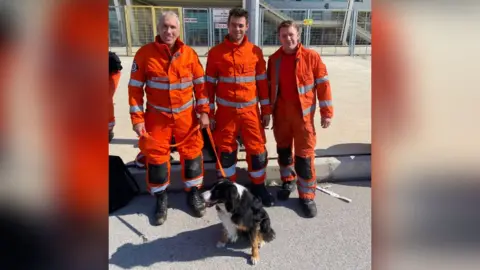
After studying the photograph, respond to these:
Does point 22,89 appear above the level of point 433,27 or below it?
below

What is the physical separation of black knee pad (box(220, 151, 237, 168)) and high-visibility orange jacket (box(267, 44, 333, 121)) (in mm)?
820

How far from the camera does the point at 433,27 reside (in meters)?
0.80

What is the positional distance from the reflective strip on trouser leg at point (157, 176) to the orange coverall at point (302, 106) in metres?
1.27

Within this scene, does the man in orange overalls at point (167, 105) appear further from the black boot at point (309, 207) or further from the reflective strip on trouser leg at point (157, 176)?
the black boot at point (309, 207)

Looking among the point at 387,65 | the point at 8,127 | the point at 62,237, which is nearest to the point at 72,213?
the point at 62,237

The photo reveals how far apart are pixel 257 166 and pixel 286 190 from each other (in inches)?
18.9

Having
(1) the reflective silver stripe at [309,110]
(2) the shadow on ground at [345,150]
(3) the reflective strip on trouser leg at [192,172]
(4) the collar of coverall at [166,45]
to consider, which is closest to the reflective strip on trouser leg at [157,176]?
(3) the reflective strip on trouser leg at [192,172]

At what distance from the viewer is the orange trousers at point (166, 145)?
348 cm

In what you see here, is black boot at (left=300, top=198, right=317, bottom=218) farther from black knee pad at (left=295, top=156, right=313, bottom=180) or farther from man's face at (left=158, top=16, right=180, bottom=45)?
man's face at (left=158, top=16, right=180, bottom=45)

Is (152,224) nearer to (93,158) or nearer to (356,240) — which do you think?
(356,240)

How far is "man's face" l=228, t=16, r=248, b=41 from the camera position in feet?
11.2

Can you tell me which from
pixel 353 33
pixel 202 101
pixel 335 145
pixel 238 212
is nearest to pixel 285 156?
pixel 202 101

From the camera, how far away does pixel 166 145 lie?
3537 millimetres

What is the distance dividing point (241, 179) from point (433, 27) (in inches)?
142
